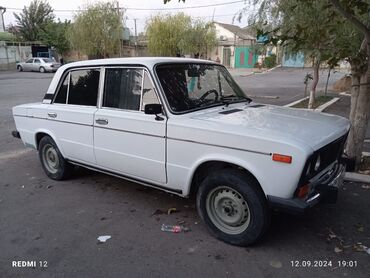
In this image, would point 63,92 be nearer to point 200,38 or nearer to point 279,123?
point 279,123

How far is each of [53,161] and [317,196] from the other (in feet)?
13.2

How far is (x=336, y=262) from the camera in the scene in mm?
3188

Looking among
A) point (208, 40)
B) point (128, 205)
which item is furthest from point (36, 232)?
point (208, 40)

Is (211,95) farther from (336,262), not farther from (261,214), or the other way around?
(336,262)

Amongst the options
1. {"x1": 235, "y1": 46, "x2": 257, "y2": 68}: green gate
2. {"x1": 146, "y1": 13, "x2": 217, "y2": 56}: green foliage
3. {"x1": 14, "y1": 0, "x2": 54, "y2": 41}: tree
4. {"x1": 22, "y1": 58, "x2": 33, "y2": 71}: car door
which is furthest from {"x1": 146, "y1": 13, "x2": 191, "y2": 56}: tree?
{"x1": 14, "y1": 0, "x2": 54, "y2": 41}: tree

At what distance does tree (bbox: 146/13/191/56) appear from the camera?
34062 mm

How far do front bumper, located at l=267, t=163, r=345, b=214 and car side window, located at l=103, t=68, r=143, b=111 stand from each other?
1.97 m

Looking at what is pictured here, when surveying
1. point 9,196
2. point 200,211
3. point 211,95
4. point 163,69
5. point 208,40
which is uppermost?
point 208,40

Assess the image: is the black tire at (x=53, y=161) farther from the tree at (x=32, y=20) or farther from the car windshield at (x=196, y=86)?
the tree at (x=32, y=20)

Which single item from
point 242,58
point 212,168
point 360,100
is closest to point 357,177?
point 360,100

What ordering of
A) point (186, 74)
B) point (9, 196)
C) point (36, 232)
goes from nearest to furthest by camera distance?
point (36, 232) < point (186, 74) < point (9, 196)

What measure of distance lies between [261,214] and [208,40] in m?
34.5

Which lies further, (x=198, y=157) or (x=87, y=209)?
(x=87, y=209)

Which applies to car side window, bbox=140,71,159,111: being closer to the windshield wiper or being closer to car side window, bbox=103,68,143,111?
car side window, bbox=103,68,143,111
